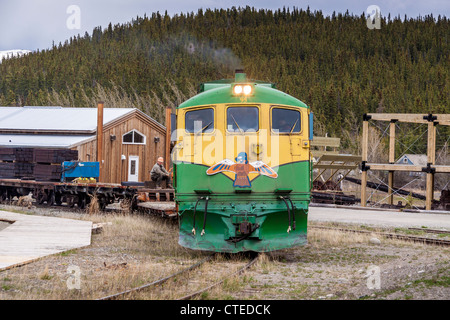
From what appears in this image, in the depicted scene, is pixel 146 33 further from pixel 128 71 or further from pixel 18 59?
pixel 128 71

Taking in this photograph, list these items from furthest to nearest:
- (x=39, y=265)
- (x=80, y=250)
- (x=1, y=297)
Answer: (x=80, y=250) < (x=39, y=265) < (x=1, y=297)

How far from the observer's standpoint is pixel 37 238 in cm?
1374

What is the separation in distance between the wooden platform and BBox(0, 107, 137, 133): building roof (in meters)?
14.5

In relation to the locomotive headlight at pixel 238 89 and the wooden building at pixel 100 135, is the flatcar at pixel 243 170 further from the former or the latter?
the wooden building at pixel 100 135

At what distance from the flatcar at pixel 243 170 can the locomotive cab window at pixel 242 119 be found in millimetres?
19

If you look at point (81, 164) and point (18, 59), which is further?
point (18, 59)

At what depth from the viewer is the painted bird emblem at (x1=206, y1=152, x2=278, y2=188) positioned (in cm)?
1109

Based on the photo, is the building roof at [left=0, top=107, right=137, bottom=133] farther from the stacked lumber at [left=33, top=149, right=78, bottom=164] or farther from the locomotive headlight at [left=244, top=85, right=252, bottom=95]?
the locomotive headlight at [left=244, top=85, right=252, bottom=95]

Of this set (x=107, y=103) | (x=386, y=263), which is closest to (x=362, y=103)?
(x=107, y=103)

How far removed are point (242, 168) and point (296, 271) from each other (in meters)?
2.09

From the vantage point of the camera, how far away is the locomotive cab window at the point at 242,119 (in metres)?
11.5

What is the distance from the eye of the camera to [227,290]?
867 cm

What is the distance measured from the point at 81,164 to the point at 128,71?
252 feet

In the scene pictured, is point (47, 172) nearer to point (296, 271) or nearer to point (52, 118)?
point (52, 118)
